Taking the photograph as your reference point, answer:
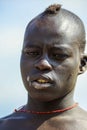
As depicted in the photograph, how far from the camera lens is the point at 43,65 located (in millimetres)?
5371

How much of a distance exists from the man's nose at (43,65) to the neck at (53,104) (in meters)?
Result: 0.36

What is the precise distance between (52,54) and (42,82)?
10.4 inches

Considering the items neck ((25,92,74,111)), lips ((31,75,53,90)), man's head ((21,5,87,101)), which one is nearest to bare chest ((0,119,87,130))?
neck ((25,92,74,111))

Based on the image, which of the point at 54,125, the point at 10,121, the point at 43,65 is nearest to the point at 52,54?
the point at 43,65

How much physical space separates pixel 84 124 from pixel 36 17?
1.01 metres

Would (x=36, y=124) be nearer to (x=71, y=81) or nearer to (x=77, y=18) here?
(x=71, y=81)

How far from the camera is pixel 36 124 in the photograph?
5.60 meters

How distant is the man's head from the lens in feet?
17.7

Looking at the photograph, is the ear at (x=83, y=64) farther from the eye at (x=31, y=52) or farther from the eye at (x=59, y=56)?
the eye at (x=31, y=52)

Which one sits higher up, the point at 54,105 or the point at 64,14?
the point at 64,14

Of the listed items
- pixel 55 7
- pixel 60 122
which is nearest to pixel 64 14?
pixel 55 7

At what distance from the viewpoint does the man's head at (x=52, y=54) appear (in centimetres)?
541

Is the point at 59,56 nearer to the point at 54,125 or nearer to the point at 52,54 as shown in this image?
the point at 52,54

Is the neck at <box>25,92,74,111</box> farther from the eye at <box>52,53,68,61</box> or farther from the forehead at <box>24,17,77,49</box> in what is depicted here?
the forehead at <box>24,17,77,49</box>
